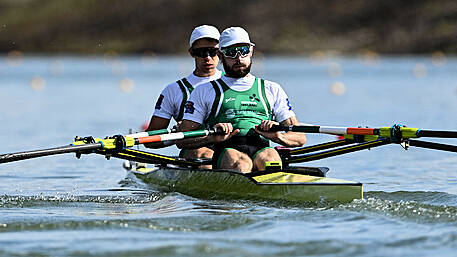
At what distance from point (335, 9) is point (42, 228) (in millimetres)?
115819

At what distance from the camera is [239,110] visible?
983cm

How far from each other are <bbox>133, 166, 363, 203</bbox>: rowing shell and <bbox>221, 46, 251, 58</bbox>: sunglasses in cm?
135

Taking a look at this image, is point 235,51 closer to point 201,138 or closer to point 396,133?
point 201,138

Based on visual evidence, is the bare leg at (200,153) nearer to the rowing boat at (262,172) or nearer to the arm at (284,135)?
the rowing boat at (262,172)

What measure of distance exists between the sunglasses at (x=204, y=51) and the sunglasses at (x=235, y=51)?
46.7 inches

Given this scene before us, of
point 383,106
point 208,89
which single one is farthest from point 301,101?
point 208,89

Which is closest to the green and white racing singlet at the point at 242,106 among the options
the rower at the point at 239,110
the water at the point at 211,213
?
the rower at the point at 239,110

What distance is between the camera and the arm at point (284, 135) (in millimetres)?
9477

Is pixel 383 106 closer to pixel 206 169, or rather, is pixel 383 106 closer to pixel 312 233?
pixel 206 169

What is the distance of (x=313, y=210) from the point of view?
8.61 meters

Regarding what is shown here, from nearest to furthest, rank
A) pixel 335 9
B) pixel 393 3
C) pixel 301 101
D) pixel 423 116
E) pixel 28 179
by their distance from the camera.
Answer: pixel 28 179, pixel 423 116, pixel 301 101, pixel 393 3, pixel 335 9

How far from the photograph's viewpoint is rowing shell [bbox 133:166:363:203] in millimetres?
8784

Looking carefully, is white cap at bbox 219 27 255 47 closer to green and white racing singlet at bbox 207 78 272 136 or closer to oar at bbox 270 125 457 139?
green and white racing singlet at bbox 207 78 272 136

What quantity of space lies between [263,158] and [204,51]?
2018 millimetres
